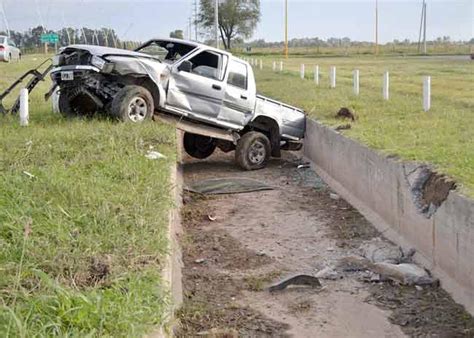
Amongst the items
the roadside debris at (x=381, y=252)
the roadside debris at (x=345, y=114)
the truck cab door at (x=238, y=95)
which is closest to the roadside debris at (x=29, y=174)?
the roadside debris at (x=381, y=252)

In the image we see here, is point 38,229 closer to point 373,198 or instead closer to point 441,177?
point 441,177

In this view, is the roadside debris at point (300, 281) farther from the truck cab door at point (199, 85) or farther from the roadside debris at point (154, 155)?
the truck cab door at point (199, 85)

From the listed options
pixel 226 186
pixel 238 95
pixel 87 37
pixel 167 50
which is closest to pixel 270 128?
pixel 238 95

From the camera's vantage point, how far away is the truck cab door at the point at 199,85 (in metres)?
12.7

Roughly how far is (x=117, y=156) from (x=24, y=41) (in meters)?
64.0

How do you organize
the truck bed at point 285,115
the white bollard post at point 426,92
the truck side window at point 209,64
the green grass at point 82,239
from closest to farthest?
the green grass at point 82,239
the truck side window at point 209,64
the truck bed at point 285,115
the white bollard post at point 426,92

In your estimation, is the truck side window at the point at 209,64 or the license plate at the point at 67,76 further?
the truck side window at the point at 209,64

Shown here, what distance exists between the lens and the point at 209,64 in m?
13.6

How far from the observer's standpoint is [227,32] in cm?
10500

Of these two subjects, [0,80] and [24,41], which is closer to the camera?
[0,80]

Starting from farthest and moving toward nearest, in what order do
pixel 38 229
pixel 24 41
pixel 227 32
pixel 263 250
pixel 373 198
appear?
1. pixel 227 32
2. pixel 24 41
3. pixel 373 198
4. pixel 263 250
5. pixel 38 229

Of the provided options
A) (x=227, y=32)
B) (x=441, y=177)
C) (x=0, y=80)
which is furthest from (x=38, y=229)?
(x=227, y=32)

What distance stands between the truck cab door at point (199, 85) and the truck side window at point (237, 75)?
0.22 meters

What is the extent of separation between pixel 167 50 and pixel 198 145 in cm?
244
